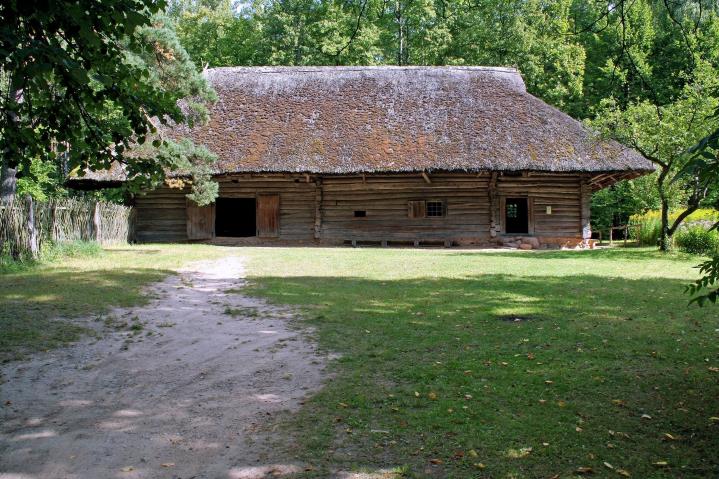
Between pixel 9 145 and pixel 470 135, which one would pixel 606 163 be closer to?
pixel 470 135

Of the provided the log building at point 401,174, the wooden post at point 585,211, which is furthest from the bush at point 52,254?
Result: the wooden post at point 585,211

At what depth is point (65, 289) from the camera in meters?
9.62

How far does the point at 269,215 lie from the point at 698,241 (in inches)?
591

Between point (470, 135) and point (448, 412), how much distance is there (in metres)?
19.0

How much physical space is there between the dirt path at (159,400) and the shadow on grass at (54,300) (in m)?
0.48

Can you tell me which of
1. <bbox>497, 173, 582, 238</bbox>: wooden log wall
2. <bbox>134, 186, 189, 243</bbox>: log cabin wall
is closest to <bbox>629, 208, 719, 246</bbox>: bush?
<bbox>497, 173, 582, 238</bbox>: wooden log wall

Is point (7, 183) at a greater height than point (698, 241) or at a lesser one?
greater

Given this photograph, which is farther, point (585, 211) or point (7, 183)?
point (585, 211)

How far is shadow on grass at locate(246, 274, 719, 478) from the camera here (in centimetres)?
371

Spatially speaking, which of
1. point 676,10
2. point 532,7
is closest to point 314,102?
point 532,7

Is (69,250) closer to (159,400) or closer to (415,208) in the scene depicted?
(159,400)

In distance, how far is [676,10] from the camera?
5480 mm

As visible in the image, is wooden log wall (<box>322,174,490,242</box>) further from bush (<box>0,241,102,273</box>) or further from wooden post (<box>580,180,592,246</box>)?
bush (<box>0,241,102,273</box>)

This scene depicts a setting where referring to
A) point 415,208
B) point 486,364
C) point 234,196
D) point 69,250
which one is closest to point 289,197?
point 234,196
